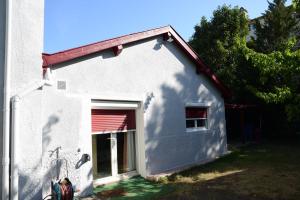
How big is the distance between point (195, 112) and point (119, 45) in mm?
5688

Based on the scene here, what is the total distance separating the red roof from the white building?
0.03 meters

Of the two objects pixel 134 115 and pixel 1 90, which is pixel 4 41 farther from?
pixel 134 115

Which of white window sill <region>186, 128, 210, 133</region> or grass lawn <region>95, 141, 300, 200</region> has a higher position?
white window sill <region>186, 128, 210, 133</region>

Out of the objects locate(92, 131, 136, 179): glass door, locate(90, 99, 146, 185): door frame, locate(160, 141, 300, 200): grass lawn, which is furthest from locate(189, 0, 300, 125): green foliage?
locate(92, 131, 136, 179): glass door

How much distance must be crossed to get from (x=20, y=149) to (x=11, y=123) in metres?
0.60

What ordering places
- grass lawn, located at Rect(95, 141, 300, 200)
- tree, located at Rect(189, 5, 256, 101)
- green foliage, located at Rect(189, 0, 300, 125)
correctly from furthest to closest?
tree, located at Rect(189, 5, 256, 101) → green foliage, located at Rect(189, 0, 300, 125) → grass lawn, located at Rect(95, 141, 300, 200)

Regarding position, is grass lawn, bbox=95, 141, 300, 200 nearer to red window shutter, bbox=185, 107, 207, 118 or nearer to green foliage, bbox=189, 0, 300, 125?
red window shutter, bbox=185, 107, 207, 118

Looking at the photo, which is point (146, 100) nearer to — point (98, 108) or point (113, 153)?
point (98, 108)

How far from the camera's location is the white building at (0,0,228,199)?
6574 millimetres

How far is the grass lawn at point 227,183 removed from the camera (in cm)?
880

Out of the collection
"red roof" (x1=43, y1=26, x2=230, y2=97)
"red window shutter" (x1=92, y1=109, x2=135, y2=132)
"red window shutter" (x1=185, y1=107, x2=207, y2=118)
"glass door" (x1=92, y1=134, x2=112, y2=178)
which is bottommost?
"glass door" (x1=92, y1=134, x2=112, y2=178)

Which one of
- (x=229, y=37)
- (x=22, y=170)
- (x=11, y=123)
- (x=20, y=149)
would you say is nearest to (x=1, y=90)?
(x=11, y=123)

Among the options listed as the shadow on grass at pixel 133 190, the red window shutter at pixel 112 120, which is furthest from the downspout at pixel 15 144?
the red window shutter at pixel 112 120

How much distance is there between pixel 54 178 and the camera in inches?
325
